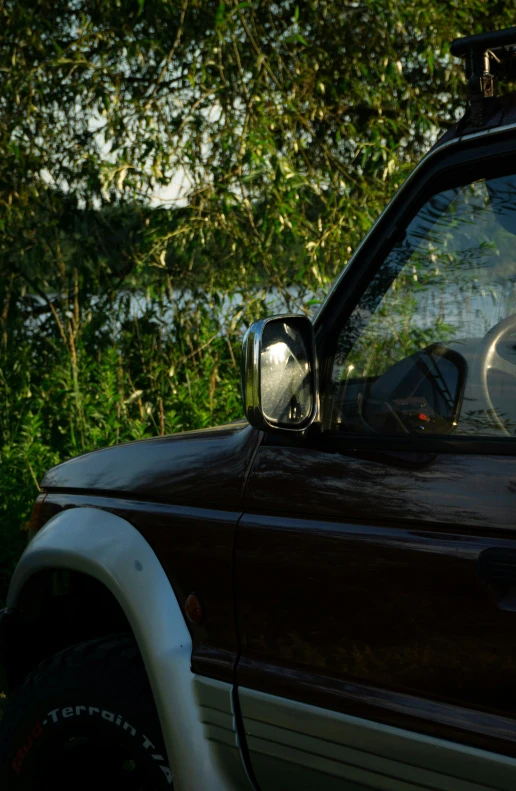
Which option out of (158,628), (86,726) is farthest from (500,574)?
(86,726)

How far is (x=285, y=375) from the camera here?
6.02 ft

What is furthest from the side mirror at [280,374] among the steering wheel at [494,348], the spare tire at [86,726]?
the spare tire at [86,726]

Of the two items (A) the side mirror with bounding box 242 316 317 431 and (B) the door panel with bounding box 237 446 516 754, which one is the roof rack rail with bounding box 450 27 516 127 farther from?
(B) the door panel with bounding box 237 446 516 754

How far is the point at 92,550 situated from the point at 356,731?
0.82 meters

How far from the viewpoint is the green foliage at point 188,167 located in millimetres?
6430

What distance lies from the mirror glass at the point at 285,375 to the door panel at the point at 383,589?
116mm

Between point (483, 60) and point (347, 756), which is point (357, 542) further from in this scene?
point (483, 60)

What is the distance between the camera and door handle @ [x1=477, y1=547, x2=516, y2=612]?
154 cm

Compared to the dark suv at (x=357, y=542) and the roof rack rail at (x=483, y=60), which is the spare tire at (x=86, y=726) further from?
the roof rack rail at (x=483, y=60)

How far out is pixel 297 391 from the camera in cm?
186

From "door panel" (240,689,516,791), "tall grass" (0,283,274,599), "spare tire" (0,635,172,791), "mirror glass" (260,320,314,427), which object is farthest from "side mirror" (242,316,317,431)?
"tall grass" (0,283,274,599)

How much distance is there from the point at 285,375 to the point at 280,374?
0.01 m

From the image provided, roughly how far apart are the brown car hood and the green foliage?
11.7 ft

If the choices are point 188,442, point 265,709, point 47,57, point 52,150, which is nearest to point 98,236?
point 52,150
